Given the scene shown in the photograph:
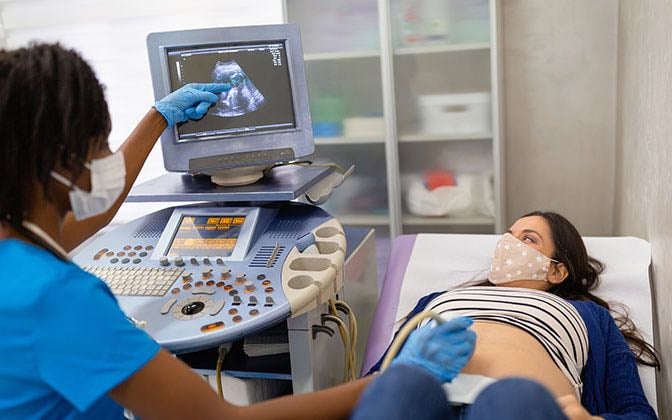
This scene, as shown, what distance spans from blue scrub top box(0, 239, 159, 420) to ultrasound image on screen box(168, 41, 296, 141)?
907 mm

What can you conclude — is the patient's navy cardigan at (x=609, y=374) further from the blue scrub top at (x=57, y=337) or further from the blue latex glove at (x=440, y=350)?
the blue scrub top at (x=57, y=337)

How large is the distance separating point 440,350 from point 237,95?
96 cm

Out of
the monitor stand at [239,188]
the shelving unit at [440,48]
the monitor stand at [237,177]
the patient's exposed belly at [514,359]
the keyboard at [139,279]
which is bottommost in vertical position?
the patient's exposed belly at [514,359]

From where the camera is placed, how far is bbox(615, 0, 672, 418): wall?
1.57 meters

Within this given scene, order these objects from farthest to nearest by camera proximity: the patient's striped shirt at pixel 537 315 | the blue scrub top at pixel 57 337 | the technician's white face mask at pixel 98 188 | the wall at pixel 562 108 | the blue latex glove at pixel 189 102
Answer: the wall at pixel 562 108 < the blue latex glove at pixel 189 102 < the patient's striped shirt at pixel 537 315 < the technician's white face mask at pixel 98 188 < the blue scrub top at pixel 57 337

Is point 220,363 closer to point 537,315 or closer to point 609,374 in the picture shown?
point 537,315

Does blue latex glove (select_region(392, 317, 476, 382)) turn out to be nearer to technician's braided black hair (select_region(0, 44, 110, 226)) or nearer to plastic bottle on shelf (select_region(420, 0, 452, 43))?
technician's braided black hair (select_region(0, 44, 110, 226))

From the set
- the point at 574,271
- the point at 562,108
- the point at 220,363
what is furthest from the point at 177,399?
the point at 562,108

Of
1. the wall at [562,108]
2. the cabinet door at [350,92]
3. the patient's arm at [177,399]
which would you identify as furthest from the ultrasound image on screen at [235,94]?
the wall at [562,108]

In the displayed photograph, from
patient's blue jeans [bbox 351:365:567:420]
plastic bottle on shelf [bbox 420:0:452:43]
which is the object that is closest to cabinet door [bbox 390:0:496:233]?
plastic bottle on shelf [bbox 420:0:452:43]

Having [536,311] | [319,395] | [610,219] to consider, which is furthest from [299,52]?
[610,219]

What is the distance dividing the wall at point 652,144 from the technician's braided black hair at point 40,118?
1.23 metres

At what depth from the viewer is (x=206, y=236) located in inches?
68.1

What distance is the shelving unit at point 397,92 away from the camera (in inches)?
107
